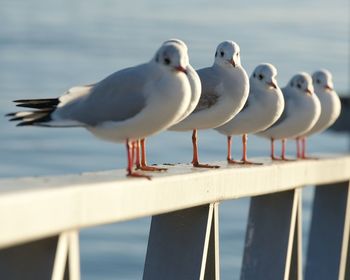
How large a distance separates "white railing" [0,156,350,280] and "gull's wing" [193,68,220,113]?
0.56 m

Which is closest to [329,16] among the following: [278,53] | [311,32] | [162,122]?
[311,32]

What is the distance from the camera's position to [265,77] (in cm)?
741

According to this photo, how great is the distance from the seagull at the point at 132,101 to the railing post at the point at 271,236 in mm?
820

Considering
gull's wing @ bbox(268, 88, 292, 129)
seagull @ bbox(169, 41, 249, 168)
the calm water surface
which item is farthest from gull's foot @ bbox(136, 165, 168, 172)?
the calm water surface

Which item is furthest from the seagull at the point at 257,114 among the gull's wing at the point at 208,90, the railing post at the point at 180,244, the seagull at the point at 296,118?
the railing post at the point at 180,244

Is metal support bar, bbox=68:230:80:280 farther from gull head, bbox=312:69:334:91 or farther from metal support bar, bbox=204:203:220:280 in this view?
gull head, bbox=312:69:334:91

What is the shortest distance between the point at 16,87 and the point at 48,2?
790 inches

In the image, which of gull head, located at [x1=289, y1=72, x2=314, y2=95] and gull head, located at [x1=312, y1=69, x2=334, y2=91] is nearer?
gull head, located at [x1=289, y1=72, x2=314, y2=95]

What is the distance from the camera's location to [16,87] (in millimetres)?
23094

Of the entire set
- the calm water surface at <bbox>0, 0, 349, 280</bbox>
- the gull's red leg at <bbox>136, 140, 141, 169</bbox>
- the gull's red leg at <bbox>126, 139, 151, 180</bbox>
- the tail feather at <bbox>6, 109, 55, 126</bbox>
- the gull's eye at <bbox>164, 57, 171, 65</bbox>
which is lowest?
the calm water surface at <bbox>0, 0, 349, 280</bbox>

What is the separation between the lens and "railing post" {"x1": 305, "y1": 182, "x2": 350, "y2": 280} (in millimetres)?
6641

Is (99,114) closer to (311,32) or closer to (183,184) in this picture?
(183,184)

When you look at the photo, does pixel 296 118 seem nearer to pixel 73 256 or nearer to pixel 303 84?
pixel 303 84

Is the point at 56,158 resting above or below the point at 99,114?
below
